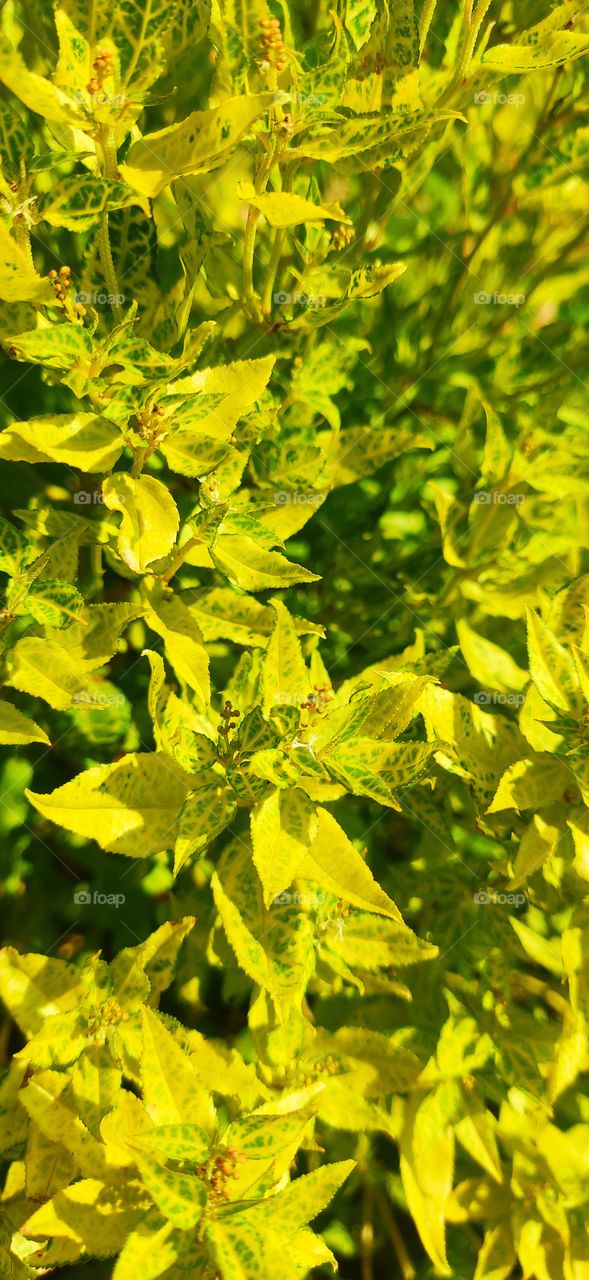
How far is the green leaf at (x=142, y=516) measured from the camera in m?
0.76

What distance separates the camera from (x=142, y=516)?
0.78 m

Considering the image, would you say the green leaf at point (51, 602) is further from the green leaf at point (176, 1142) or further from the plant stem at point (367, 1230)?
the plant stem at point (367, 1230)

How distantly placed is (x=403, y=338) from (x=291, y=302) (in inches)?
8.3

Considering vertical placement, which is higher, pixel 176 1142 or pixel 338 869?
pixel 338 869

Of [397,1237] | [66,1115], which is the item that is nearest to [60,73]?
[66,1115]

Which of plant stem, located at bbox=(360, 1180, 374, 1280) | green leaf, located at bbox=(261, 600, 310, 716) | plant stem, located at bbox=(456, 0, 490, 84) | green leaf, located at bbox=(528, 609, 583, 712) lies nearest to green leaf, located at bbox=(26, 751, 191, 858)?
green leaf, located at bbox=(261, 600, 310, 716)

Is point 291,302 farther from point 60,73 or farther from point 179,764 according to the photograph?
point 179,764

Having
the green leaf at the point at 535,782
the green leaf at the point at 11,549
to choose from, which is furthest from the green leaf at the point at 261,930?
the green leaf at the point at 11,549

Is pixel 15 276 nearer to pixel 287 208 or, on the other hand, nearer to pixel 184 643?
pixel 287 208

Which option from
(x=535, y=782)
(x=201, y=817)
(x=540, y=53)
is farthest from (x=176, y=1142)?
(x=540, y=53)

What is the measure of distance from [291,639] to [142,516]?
163 millimetres

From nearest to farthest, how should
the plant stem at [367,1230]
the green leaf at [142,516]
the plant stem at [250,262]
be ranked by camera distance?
the green leaf at [142,516]
the plant stem at [250,262]
the plant stem at [367,1230]

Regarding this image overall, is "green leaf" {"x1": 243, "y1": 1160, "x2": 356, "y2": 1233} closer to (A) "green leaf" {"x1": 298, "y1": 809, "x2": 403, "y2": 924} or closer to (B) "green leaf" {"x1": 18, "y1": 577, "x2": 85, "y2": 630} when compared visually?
(A) "green leaf" {"x1": 298, "y1": 809, "x2": 403, "y2": 924}

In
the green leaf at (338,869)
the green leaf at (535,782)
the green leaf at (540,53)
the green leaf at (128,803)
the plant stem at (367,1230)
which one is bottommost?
the plant stem at (367,1230)
